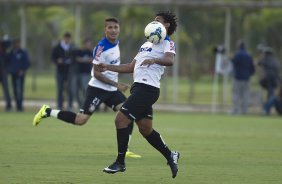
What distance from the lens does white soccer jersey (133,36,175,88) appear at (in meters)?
11.8

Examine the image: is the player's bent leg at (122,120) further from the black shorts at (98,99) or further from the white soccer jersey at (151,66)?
the black shorts at (98,99)

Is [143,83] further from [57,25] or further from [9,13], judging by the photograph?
[57,25]

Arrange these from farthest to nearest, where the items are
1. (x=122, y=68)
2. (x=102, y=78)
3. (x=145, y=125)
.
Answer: (x=102, y=78) < (x=122, y=68) < (x=145, y=125)

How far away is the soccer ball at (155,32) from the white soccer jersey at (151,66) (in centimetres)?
18

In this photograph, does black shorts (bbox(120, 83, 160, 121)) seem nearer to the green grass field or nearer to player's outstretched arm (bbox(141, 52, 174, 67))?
player's outstretched arm (bbox(141, 52, 174, 67))

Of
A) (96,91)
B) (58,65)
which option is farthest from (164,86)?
(96,91)

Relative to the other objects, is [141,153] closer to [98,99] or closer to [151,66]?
[98,99]

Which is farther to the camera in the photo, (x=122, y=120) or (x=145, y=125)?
(x=145, y=125)

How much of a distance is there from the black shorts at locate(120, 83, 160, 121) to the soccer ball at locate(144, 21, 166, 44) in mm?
681

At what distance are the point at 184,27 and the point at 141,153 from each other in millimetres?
21572

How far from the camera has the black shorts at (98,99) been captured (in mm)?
15461

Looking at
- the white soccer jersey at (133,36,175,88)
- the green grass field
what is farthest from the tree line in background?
the white soccer jersey at (133,36,175,88)

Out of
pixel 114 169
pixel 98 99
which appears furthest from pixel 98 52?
pixel 114 169

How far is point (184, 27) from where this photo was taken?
119ft
